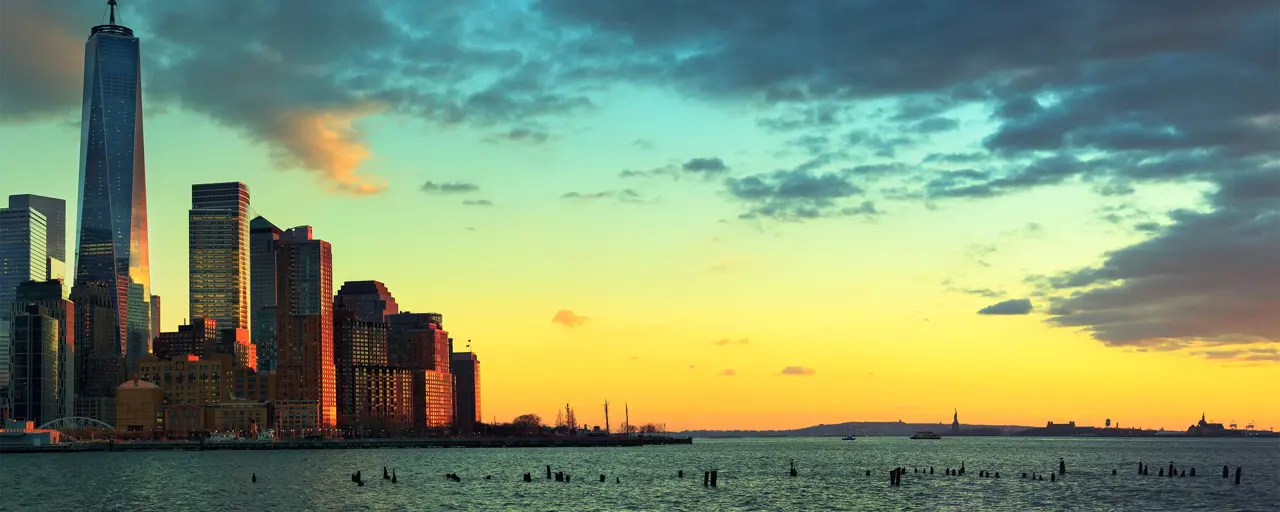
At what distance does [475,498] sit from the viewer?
463 ft

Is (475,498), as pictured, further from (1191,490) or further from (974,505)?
(1191,490)

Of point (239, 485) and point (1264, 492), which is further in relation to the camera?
point (239, 485)

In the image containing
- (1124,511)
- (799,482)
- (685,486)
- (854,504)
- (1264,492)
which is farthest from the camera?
(799,482)

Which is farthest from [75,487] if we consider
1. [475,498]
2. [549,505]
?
[549,505]

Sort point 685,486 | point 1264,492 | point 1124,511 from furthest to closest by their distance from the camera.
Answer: point 685,486 → point 1264,492 → point 1124,511

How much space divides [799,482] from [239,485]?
7083 centimetres

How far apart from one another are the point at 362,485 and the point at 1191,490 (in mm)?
95570

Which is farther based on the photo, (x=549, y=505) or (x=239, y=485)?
(x=239, y=485)

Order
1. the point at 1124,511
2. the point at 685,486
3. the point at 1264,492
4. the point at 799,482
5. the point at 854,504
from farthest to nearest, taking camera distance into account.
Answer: the point at 799,482 < the point at 685,486 < the point at 1264,492 < the point at 854,504 < the point at 1124,511

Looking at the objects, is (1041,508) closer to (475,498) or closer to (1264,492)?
(1264,492)

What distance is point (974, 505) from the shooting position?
430 ft

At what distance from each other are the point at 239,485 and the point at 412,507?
51401mm

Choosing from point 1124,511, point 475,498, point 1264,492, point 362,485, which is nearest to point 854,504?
point 1124,511

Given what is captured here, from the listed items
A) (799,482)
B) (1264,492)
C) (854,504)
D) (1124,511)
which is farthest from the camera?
(799,482)
